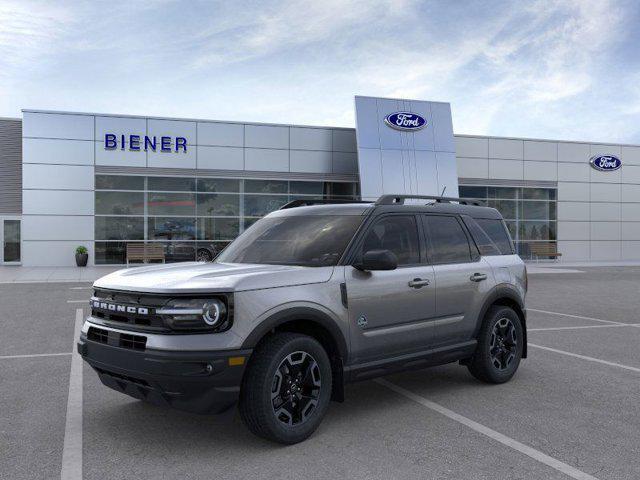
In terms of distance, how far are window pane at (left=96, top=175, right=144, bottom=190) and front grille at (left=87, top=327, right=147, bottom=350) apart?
72.6 ft

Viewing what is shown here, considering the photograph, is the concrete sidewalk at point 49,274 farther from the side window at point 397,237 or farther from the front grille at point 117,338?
the side window at point 397,237

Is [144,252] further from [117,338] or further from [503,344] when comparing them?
[117,338]

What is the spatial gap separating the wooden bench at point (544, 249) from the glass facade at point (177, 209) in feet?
35.1

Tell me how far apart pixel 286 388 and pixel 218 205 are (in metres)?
23.1

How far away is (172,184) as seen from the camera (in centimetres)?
2605

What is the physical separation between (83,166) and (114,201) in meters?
1.90

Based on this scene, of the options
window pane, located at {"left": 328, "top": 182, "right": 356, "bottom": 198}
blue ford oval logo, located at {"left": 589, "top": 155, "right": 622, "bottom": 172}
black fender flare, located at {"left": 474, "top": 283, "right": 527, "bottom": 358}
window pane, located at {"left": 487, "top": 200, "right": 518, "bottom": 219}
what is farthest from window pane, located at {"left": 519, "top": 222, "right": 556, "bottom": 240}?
black fender flare, located at {"left": 474, "top": 283, "right": 527, "bottom": 358}

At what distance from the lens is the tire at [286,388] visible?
4055 millimetres

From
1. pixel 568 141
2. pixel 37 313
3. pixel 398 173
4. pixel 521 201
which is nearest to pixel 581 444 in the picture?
pixel 37 313

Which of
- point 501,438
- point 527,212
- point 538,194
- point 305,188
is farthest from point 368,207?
point 538,194

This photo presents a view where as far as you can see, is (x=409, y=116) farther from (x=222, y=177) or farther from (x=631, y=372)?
(x=631, y=372)

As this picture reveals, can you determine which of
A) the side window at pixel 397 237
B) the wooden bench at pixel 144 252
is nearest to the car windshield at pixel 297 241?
the side window at pixel 397 237

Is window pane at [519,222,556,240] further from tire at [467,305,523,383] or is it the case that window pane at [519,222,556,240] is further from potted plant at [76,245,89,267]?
tire at [467,305,523,383]

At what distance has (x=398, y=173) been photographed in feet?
88.5
